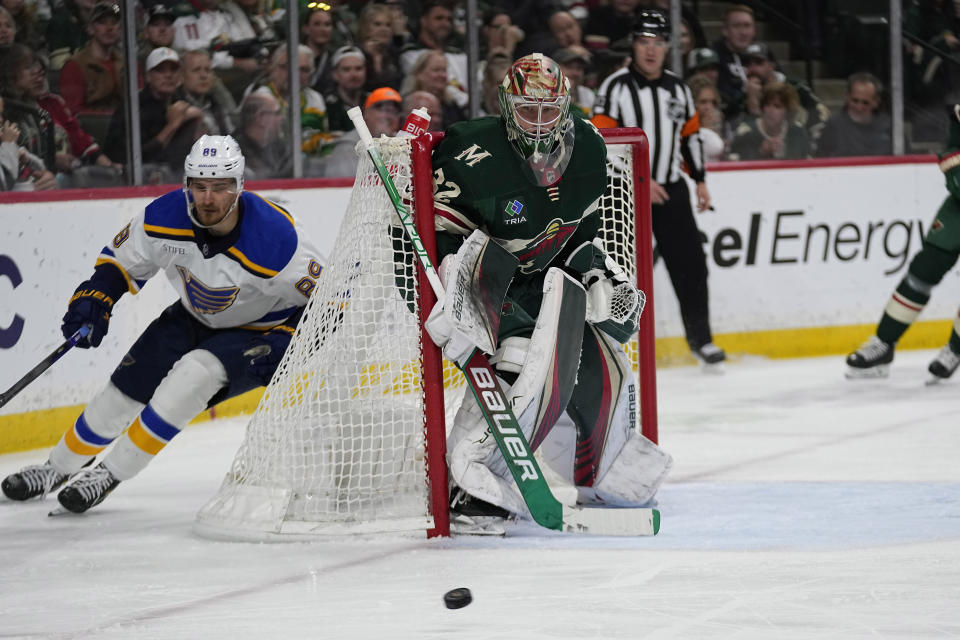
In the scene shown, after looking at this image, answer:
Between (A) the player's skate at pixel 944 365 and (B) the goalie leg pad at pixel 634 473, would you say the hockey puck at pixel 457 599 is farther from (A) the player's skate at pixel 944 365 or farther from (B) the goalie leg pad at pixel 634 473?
(A) the player's skate at pixel 944 365

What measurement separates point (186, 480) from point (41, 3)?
1.86 m

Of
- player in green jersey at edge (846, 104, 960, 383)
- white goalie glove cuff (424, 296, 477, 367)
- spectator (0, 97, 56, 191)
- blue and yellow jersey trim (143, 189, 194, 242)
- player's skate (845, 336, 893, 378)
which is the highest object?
blue and yellow jersey trim (143, 189, 194, 242)

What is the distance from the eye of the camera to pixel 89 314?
11.4 ft

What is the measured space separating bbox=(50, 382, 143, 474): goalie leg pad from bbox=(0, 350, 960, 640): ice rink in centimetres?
17

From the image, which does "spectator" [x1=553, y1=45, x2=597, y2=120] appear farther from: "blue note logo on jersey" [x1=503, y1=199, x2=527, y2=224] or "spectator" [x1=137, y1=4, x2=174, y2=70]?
"blue note logo on jersey" [x1=503, y1=199, x2=527, y2=224]

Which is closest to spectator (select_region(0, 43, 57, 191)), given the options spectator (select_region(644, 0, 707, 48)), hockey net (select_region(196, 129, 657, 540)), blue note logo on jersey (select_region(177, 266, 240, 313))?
blue note logo on jersey (select_region(177, 266, 240, 313))

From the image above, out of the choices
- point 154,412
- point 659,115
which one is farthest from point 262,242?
point 659,115

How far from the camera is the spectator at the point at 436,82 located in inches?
244

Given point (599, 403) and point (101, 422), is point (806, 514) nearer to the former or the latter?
point (599, 403)

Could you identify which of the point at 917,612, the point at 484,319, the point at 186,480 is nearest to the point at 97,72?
the point at 186,480

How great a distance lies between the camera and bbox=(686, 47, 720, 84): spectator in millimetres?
6789

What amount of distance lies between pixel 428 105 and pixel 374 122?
15.8 inches

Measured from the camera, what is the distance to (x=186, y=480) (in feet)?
13.6

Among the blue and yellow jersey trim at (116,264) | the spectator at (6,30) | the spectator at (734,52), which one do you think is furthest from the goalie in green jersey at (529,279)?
the spectator at (734,52)
